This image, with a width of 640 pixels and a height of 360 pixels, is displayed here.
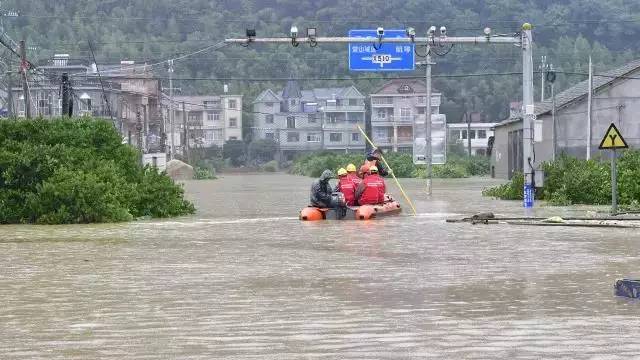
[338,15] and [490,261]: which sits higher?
[338,15]

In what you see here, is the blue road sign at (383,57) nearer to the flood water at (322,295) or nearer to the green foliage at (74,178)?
the green foliage at (74,178)

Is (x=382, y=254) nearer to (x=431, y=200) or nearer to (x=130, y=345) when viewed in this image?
(x=130, y=345)

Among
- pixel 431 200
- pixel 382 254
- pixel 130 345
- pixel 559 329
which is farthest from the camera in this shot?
pixel 431 200

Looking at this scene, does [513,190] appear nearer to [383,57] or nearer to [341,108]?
[383,57]

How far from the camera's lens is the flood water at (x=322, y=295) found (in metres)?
10.3

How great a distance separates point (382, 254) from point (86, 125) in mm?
16759

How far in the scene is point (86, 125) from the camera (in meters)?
34.8

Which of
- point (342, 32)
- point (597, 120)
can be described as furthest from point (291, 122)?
point (597, 120)

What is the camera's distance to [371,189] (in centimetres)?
3183

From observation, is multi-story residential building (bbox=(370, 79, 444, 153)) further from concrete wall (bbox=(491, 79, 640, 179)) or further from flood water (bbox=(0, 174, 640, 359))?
flood water (bbox=(0, 174, 640, 359))

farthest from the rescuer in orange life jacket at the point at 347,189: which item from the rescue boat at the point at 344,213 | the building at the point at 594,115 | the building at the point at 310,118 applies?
the building at the point at 310,118

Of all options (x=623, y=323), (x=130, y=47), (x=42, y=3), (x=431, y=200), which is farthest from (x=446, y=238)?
(x=42, y=3)

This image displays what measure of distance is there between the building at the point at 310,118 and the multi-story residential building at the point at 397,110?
3694mm

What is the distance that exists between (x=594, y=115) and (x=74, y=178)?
118ft
